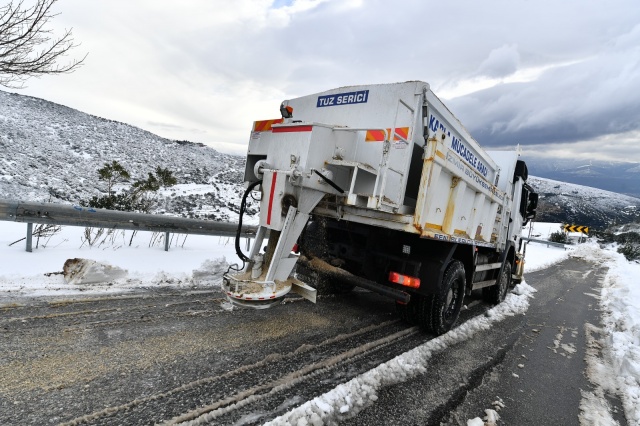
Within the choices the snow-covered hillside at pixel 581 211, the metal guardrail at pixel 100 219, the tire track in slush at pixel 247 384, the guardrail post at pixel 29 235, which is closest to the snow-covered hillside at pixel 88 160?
the metal guardrail at pixel 100 219

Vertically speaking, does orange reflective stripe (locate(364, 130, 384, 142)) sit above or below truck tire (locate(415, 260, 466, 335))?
above

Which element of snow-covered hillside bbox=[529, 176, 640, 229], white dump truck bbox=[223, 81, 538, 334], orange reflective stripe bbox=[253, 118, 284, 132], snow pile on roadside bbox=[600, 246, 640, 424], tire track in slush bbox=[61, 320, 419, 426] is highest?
snow-covered hillside bbox=[529, 176, 640, 229]

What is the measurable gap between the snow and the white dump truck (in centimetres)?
96

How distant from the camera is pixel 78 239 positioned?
6586 millimetres

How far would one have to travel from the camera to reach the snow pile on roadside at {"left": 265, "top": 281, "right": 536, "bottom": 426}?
2.51 metres

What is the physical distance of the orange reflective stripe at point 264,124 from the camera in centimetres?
444

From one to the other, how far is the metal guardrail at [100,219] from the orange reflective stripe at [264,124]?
107 inches

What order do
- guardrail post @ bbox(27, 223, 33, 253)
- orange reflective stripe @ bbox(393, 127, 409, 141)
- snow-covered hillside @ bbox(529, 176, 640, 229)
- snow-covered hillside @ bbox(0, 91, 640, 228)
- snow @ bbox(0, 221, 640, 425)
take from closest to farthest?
snow @ bbox(0, 221, 640, 425)
orange reflective stripe @ bbox(393, 127, 409, 141)
guardrail post @ bbox(27, 223, 33, 253)
snow-covered hillside @ bbox(0, 91, 640, 228)
snow-covered hillside @ bbox(529, 176, 640, 229)

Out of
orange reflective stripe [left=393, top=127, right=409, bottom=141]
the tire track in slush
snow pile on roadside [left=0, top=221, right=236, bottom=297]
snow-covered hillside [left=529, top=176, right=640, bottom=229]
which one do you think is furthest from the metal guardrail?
snow-covered hillside [left=529, top=176, right=640, bottom=229]

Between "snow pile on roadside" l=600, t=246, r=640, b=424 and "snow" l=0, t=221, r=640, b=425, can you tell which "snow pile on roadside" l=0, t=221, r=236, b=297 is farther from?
"snow pile on roadside" l=600, t=246, r=640, b=424

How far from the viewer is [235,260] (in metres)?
7.18

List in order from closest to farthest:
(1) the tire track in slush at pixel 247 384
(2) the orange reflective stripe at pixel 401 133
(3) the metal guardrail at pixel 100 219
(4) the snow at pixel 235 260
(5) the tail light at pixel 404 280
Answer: (1) the tire track in slush at pixel 247 384 < (4) the snow at pixel 235 260 < (2) the orange reflective stripe at pixel 401 133 < (5) the tail light at pixel 404 280 < (3) the metal guardrail at pixel 100 219

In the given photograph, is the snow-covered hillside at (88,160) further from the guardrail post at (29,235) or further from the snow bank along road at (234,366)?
the snow bank along road at (234,366)

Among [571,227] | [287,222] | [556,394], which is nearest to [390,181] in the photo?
[287,222]
